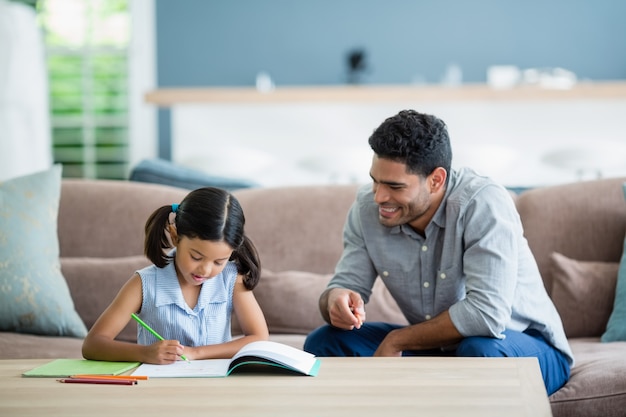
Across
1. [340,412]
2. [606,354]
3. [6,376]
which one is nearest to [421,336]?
[606,354]

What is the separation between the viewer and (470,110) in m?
5.95

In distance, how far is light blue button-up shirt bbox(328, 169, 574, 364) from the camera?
2152mm

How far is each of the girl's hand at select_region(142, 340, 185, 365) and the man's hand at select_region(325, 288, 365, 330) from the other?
0.48 metres

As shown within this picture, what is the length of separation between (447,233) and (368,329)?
34 centimetres

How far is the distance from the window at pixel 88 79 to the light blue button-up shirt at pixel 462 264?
520cm

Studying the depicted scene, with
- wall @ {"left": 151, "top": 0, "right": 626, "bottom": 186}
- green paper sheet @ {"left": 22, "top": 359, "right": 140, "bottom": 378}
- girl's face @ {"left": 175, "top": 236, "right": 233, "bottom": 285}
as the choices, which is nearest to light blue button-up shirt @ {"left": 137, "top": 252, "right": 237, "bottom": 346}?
girl's face @ {"left": 175, "top": 236, "right": 233, "bottom": 285}

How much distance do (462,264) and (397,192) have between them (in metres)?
0.25

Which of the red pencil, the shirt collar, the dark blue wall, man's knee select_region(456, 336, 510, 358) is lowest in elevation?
man's knee select_region(456, 336, 510, 358)

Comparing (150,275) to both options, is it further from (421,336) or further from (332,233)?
(332,233)

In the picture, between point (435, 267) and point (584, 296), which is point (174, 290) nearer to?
point (435, 267)

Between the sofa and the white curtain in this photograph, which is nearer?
the sofa

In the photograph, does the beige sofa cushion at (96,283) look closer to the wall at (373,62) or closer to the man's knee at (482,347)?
Result: the man's knee at (482,347)

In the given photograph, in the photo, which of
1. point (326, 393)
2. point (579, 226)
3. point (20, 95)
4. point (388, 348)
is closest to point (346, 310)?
point (388, 348)

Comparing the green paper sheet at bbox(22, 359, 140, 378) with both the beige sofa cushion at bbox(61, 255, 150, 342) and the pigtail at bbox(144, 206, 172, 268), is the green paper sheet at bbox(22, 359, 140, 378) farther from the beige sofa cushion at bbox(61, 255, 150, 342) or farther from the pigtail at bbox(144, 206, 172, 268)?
the beige sofa cushion at bbox(61, 255, 150, 342)
